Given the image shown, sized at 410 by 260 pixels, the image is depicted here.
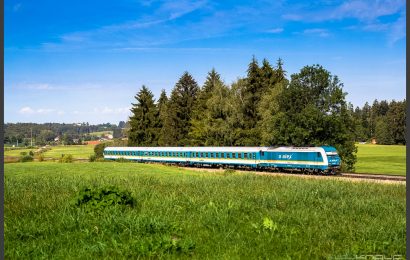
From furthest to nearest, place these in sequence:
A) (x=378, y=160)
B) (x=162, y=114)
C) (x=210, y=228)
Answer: (x=162, y=114), (x=378, y=160), (x=210, y=228)

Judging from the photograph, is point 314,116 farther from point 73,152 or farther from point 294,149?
point 73,152

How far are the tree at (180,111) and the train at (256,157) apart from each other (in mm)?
16360

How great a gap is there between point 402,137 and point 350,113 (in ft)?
316

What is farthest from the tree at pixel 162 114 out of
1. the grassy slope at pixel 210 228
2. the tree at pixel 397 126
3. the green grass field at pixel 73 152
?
the tree at pixel 397 126

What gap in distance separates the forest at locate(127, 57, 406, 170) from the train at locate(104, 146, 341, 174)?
15.3ft

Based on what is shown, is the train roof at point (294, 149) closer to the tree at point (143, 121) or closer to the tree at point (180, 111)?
the tree at point (180, 111)

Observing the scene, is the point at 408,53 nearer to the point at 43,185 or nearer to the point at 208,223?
the point at 208,223

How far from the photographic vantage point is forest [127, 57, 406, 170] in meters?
47.6

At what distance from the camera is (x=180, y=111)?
8100 cm

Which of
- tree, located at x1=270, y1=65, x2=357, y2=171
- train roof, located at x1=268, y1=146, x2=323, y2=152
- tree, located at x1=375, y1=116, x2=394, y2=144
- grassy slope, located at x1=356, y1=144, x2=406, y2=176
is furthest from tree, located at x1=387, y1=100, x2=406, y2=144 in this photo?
train roof, located at x1=268, y1=146, x2=323, y2=152

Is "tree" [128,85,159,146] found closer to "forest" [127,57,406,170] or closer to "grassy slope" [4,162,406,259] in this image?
"forest" [127,57,406,170]

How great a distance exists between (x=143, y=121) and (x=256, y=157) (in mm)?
43965

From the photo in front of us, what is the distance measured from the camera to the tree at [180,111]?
3164 inches

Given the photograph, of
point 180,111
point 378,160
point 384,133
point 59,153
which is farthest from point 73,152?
point 384,133
